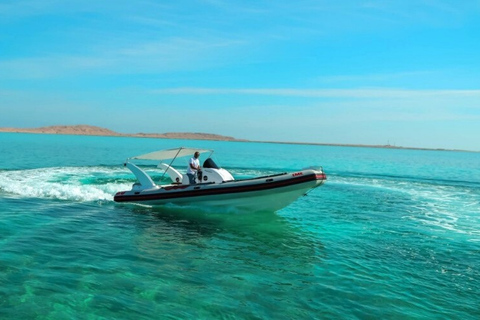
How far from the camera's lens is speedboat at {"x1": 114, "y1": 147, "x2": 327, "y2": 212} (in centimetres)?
1502

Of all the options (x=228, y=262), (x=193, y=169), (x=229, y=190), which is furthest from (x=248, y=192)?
(x=228, y=262)

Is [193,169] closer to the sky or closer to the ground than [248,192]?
closer to the sky

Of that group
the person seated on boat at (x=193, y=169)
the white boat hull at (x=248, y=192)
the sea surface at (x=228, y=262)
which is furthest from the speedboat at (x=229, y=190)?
the sea surface at (x=228, y=262)

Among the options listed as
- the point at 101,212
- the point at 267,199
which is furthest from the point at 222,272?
the point at 101,212

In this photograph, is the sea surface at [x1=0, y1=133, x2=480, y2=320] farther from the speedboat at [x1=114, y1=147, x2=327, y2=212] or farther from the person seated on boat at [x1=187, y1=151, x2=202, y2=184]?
the person seated on boat at [x1=187, y1=151, x2=202, y2=184]

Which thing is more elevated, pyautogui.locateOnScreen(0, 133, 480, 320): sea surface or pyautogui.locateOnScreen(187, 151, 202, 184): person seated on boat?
pyautogui.locateOnScreen(187, 151, 202, 184): person seated on boat

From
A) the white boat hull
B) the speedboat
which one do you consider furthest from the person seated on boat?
the white boat hull

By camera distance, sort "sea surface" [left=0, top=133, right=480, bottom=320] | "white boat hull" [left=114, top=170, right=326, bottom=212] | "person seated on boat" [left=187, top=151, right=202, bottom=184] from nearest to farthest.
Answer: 1. "sea surface" [left=0, top=133, right=480, bottom=320]
2. "white boat hull" [left=114, top=170, right=326, bottom=212]
3. "person seated on boat" [left=187, top=151, right=202, bottom=184]

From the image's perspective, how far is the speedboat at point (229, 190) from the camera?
1502 cm

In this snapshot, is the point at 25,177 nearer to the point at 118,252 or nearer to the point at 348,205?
the point at 118,252

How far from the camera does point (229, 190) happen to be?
1574cm

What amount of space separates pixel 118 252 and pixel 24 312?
3.75 m

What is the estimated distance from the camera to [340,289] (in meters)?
8.67

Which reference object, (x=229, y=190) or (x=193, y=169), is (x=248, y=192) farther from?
(x=193, y=169)
